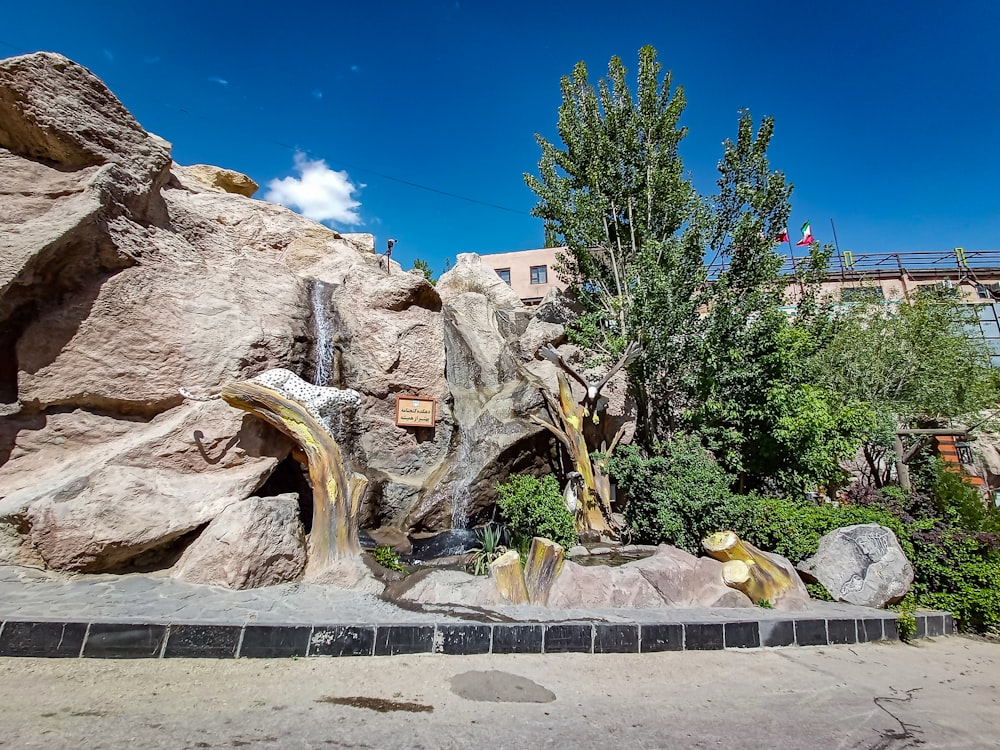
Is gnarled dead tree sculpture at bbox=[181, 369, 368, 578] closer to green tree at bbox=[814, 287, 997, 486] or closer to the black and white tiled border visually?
the black and white tiled border

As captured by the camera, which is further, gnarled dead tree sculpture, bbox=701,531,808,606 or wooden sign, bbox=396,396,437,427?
wooden sign, bbox=396,396,437,427

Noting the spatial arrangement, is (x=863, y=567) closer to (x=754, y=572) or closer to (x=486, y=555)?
(x=754, y=572)

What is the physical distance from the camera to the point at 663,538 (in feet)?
27.1

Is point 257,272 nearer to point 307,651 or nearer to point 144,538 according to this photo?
point 144,538

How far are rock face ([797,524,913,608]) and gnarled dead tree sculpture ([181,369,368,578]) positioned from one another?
6.16 metres

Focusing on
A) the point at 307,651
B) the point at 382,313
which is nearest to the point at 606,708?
the point at 307,651

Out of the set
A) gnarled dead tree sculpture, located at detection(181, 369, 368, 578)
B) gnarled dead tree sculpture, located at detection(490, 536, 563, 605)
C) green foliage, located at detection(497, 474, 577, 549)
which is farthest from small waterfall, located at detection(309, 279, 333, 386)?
gnarled dead tree sculpture, located at detection(490, 536, 563, 605)

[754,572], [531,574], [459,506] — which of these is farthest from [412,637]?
[459,506]

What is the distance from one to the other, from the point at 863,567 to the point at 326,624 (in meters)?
6.53

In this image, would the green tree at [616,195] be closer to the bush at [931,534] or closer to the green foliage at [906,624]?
the bush at [931,534]

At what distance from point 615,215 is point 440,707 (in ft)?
44.2

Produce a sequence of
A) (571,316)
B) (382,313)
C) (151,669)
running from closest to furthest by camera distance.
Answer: (151,669) < (382,313) < (571,316)

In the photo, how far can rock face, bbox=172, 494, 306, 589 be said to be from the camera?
5.50 m

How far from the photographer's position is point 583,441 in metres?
10.8
